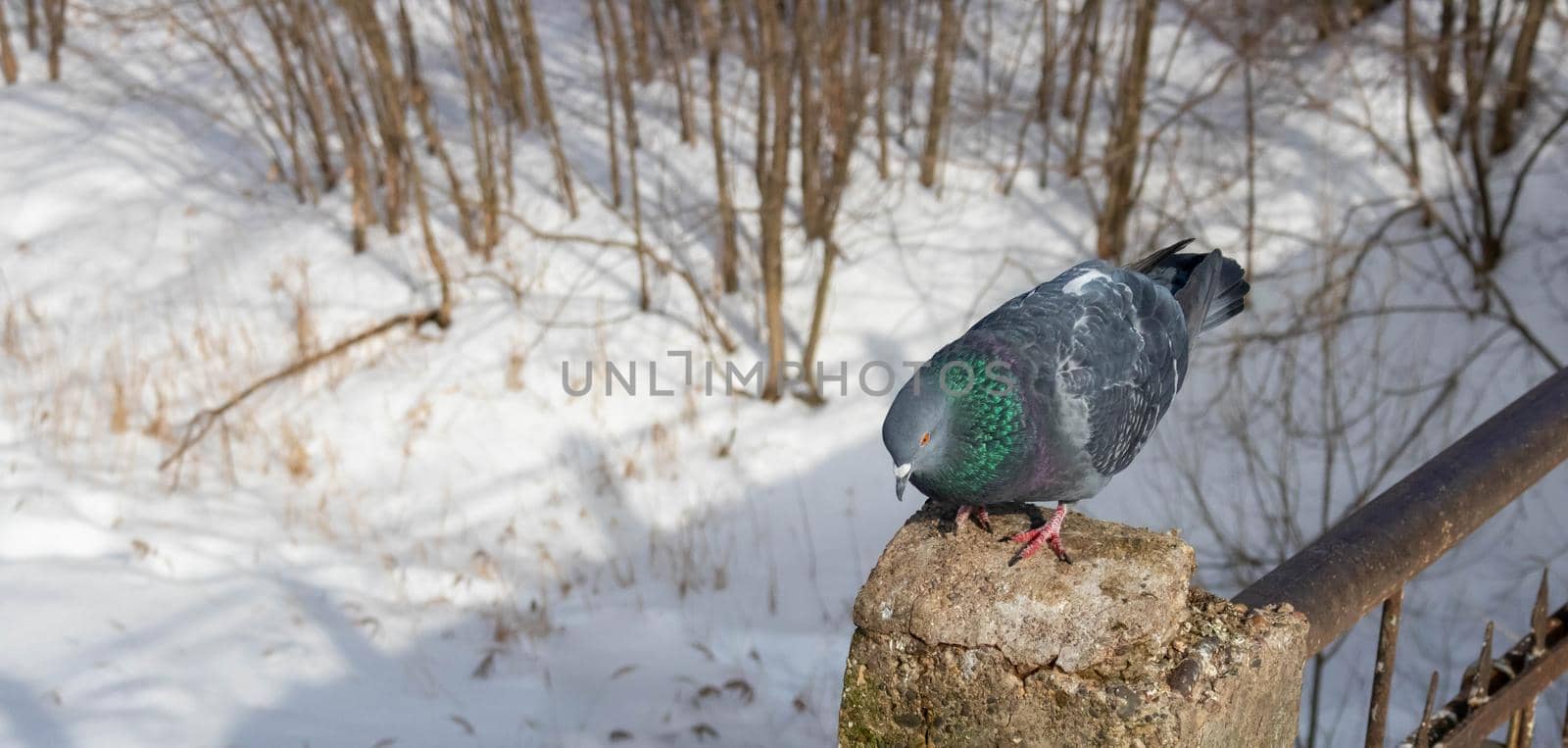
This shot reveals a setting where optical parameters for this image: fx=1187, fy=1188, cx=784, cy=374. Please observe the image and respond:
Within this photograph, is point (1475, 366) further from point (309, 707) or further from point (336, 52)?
point (336, 52)

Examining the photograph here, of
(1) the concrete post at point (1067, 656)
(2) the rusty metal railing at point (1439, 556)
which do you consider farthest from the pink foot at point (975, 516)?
(2) the rusty metal railing at point (1439, 556)

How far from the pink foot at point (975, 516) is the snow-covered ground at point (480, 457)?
243 cm

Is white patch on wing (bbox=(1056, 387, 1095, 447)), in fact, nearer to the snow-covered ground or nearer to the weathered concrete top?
the weathered concrete top

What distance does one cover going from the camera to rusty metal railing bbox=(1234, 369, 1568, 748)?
118 centimetres

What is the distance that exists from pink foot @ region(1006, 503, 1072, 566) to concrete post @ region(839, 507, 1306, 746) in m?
0.01

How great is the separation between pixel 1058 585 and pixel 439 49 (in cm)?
674

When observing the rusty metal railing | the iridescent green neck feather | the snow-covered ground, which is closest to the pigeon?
the iridescent green neck feather

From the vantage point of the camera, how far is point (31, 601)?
374 cm

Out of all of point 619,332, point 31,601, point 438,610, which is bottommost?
point 438,610

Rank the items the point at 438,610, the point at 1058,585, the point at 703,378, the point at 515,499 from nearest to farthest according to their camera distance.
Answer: the point at 1058,585 < the point at 438,610 < the point at 515,499 < the point at 703,378

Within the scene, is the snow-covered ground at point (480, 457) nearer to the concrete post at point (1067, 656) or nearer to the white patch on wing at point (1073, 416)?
the white patch on wing at point (1073, 416)

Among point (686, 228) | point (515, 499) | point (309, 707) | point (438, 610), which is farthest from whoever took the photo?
point (686, 228)

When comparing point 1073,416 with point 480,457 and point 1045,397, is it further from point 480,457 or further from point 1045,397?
point 480,457

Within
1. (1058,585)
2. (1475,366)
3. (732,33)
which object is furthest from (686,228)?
(1058,585)
